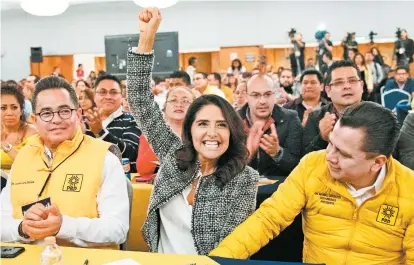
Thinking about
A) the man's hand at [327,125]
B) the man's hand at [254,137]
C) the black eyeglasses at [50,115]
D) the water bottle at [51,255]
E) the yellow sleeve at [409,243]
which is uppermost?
the black eyeglasses at [50,115]

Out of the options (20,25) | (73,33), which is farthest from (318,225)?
(20,25)

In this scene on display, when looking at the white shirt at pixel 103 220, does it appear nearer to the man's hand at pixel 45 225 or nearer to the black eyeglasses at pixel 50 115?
the man's hand at pixel 45 225

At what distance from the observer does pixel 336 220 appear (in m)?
1.86

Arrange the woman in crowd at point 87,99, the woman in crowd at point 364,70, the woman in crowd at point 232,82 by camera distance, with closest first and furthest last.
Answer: the woman in crowd at point 87,99 < the woman in crowd at point 364,70 < the woman in crowd at point 232,82

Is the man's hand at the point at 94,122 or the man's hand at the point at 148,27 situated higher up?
the man's hand at the point at 148,27

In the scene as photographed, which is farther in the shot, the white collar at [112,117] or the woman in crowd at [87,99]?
the woman in crowd at [87,99]

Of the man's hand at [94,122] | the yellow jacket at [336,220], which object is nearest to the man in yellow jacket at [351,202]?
the yellow jacket at [336,220]

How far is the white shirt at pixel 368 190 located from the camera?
179 centimetres

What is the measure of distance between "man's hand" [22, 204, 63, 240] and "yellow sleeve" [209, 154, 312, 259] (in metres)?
0.64

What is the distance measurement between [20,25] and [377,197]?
14942 millimetres

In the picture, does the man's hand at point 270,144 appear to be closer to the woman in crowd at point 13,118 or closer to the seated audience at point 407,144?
the seated audience at point 407,144

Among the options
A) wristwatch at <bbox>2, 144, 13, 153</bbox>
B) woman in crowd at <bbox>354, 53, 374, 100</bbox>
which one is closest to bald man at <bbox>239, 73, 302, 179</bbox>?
wristwatch at <bbox>2, 144, 13, 153</bbox>

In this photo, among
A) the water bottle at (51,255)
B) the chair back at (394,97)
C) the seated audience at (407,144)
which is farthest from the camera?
the chair back at (394,97)

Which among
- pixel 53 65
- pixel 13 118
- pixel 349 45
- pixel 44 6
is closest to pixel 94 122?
pixel 13 118
